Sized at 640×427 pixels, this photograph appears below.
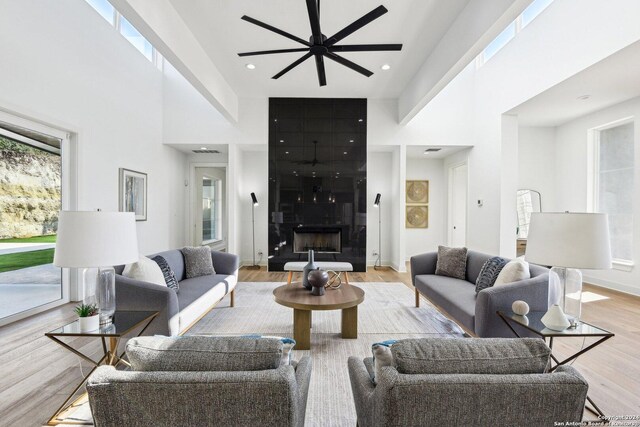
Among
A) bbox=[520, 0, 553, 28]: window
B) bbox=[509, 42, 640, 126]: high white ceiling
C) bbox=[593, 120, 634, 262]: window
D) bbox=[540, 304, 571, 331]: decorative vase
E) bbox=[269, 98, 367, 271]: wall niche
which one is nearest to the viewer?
bbox=[540, 304, 571, 331]: decorative vase

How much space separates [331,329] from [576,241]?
2282 mm

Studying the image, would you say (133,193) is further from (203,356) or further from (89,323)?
(203,356)

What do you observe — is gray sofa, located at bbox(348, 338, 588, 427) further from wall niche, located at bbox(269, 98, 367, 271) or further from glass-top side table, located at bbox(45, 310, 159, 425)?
wall niche, located at bbox(269, 98, 367, 271)

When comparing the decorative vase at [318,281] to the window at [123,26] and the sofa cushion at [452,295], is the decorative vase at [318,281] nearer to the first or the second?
the sofa cushion at [452,295]

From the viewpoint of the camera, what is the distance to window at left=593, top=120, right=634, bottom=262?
484 centimetres

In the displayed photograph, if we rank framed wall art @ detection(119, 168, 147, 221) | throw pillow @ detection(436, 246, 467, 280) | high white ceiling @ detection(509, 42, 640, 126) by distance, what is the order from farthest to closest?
framed wall art @ detection(119, 168, 147, 221) → throw pillow @ detection(436, 246, 467, 280) → high white ceiling @ detection(509, 42, 640, 126)

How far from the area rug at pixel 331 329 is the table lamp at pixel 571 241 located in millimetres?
1523

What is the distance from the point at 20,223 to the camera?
11.5ft

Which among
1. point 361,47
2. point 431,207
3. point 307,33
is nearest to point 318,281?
point 361,47

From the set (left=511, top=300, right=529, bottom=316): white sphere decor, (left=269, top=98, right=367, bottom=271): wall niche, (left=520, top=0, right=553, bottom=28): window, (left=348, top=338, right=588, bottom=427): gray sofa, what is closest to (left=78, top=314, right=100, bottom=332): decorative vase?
(left=348, top=338, right=588, bottom=427): gray sofa

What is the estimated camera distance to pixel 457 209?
24.5ft

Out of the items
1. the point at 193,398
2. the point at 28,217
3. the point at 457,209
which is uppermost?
the point at 457,209

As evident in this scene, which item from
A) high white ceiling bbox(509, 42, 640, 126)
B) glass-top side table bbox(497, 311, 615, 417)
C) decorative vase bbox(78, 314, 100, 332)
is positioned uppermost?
high white ceiling bbox(509, 42, 640, 126)

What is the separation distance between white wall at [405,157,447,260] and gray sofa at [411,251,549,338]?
4002 mm
